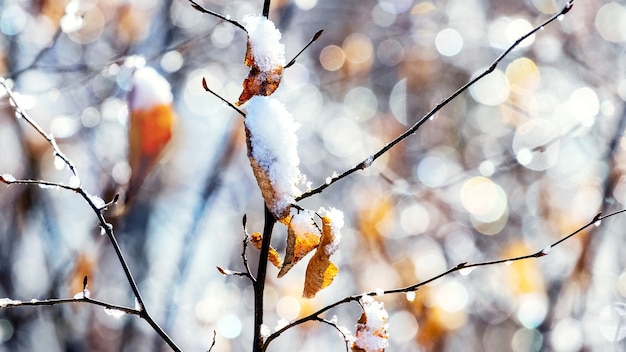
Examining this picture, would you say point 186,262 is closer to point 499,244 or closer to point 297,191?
point 297,191

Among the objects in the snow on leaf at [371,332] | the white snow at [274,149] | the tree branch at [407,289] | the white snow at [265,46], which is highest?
the white snow at [265,46]

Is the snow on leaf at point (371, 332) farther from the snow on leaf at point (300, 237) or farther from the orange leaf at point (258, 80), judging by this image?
the orange leaf at point (258, 80)

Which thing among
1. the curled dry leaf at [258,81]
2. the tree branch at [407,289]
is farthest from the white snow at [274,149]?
the tree branch at [407,289]

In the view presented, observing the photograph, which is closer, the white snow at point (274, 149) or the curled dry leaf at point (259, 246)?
the white snow at point (274, 149)

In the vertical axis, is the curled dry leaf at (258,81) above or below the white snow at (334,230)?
above

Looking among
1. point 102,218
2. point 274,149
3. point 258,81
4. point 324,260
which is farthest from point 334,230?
point 102,218

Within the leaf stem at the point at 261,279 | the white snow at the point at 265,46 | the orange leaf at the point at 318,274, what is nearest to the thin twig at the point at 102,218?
the leaf stem at the point at 261,279

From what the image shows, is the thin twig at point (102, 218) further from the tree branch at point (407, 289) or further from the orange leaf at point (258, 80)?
the orange leaf at point (258, 80)

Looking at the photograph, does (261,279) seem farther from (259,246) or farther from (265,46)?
(265,46)
